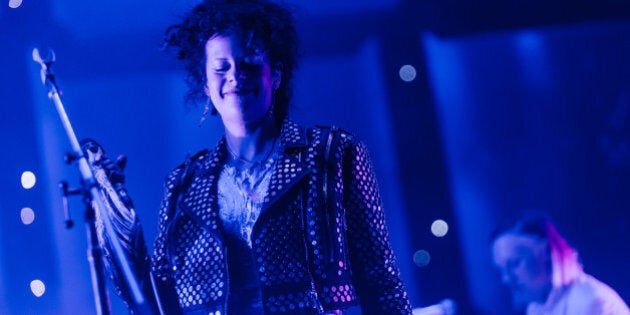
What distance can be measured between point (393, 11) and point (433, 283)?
787 mm

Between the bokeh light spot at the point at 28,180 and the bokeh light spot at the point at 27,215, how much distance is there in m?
0.07

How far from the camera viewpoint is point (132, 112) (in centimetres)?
210

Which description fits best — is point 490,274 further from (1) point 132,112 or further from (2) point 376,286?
(1) point 132,112

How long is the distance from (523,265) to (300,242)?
30.5 inches

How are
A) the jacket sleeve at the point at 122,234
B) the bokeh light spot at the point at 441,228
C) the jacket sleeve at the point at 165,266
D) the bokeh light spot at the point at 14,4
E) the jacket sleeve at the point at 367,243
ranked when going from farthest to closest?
the bokeh light spot at the point at 14,4 → the bokeh light spot at the point at 441,228 → the jacket sleeve at the point at 165,266 → the jacket sleeve at the point at 367,243 → the jacket sleeve at the point at 122,234

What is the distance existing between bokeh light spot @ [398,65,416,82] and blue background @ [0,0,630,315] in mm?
14

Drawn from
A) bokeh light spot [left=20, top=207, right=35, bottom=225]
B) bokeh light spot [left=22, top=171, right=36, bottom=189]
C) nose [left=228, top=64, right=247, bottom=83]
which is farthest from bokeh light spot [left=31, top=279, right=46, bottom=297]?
nose [left=228, top=64, right=247, bottom=83]

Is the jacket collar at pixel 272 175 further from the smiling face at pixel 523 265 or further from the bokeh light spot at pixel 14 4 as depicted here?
the bokeh light spot at pixel 14 4

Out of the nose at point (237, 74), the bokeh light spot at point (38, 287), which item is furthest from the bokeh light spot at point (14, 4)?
the nose at point (237, 74)

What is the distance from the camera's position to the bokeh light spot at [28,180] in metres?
2.11

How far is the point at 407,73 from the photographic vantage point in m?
2.09

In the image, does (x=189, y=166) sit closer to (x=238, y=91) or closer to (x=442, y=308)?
(x=238, y=91)

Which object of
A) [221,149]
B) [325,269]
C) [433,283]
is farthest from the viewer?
[433,283]

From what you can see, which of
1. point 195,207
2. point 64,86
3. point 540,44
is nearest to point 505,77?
point 540,44
